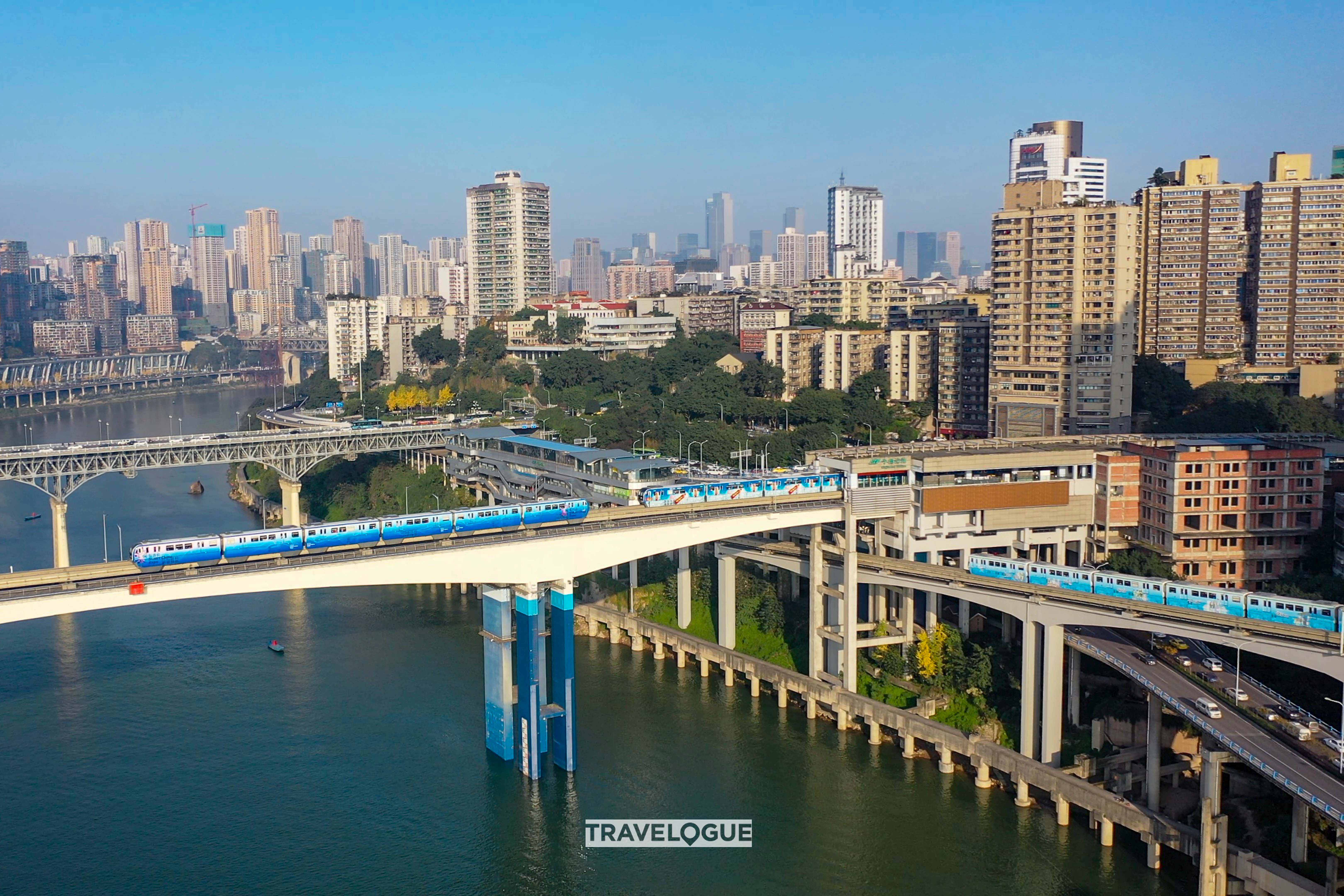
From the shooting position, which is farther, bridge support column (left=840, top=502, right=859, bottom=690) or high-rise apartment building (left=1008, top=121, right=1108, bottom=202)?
high-rise apartment building (left=1008, top=121, right=1108, bottom=202)

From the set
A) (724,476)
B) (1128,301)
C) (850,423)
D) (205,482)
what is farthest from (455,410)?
(1128,301)

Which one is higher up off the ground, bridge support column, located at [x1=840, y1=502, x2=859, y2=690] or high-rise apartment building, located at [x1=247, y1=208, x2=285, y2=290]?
high-rise apartment building, located at [x1=247, y1=208, x2=285, y2=290]

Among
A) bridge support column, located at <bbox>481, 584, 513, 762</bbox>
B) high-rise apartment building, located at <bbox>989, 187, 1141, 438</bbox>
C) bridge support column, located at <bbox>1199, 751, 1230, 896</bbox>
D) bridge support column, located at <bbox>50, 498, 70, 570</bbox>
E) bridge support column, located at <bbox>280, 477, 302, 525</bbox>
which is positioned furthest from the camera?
bridge support column, located at <bbox>280, 477, 302, 525</bbox>

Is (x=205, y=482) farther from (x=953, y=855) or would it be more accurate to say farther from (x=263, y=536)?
(x=953, y=855)

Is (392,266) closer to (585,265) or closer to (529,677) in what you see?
(585,265)

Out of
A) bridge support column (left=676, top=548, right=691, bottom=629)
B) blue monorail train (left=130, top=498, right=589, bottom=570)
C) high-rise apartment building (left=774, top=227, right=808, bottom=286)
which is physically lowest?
bridge support column (left=676, top=548, right=691, bottom=629)

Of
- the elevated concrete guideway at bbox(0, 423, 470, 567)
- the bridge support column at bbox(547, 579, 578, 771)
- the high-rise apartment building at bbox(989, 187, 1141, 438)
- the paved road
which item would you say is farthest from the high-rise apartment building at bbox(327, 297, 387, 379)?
the paved road

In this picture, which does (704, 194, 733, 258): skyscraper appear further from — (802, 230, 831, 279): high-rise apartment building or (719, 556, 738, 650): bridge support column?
(719, 556, 738, 650): bridge support column

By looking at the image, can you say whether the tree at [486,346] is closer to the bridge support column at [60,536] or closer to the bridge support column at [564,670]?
the bridge support column at [60,536]
